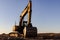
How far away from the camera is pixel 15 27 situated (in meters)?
27.8

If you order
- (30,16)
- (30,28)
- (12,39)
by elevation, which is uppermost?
(30,16)

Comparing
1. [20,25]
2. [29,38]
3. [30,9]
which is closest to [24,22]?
[20,25]

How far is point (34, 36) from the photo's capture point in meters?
21.8

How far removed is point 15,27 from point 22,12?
310 cm

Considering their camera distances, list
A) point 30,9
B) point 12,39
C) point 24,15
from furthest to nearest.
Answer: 1. point 24,15
2. point 30,9
3. point 12,39

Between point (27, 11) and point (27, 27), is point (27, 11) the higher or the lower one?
the higher one

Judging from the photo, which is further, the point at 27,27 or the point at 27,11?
the point at 27,11

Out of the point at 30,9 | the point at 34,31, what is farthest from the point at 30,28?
the point at 30,9

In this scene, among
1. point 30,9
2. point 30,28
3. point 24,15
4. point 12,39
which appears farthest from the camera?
point 24,15

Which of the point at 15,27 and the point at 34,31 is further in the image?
the point at 15,27

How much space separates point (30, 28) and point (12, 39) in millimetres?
3475

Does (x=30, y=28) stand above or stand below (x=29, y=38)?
above

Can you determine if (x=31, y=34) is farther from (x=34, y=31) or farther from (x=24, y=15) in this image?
(x=24, y=15)

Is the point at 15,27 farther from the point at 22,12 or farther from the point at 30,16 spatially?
the point at 30,16
